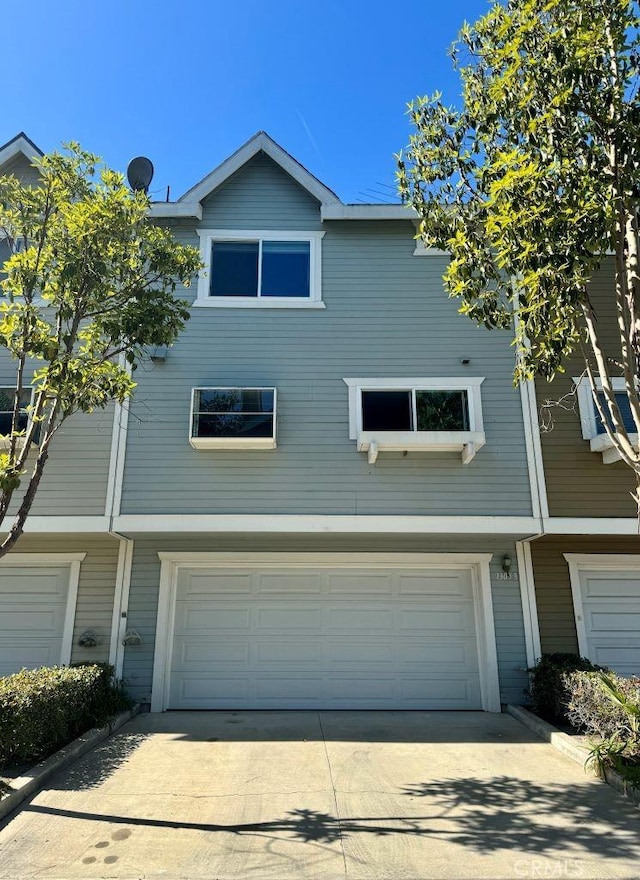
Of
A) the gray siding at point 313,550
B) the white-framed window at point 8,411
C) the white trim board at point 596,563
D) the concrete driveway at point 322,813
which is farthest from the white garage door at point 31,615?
the white trim board at point 596,563

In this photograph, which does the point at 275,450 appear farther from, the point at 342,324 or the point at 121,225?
the point at 121,225

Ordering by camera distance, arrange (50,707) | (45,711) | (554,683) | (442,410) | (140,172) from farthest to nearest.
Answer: (140,172)
(442,410)
(554,683)
(50,707)
(45,711)

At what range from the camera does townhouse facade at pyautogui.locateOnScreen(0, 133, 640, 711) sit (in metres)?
8.27

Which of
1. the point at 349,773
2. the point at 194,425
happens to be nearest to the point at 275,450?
the point at 194,425

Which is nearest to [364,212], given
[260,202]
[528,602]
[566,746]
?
[260,202]

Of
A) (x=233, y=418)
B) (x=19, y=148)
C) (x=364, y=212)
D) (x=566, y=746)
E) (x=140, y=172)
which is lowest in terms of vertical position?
(x=566, y=746)

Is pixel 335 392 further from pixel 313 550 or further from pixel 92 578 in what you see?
pixel 92 578

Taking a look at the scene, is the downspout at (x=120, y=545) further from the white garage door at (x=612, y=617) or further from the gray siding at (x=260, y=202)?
the white garage door at (x=612, y=617)

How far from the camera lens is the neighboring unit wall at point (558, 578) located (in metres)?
8.48

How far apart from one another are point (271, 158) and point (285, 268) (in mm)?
1954

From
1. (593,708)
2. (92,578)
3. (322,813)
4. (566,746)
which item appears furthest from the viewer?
(92,578)

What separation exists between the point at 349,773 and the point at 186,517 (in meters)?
3.94

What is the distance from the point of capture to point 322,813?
4.61 meters

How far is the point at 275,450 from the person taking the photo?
27.8 ft
